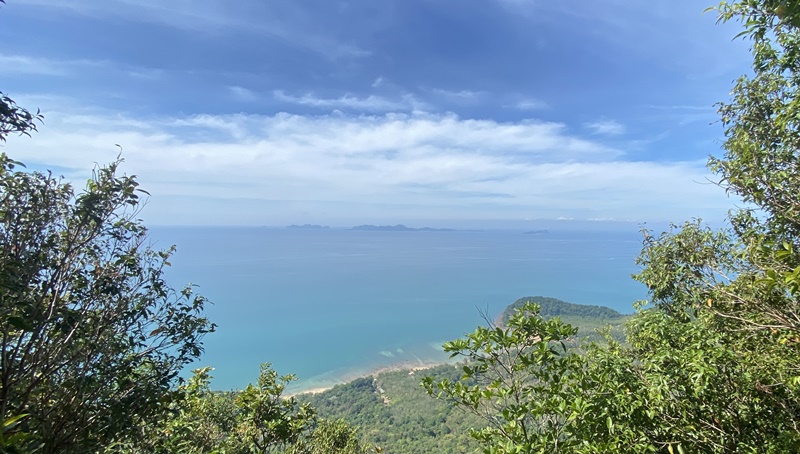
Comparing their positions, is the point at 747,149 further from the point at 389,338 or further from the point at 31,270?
the point at 389,338

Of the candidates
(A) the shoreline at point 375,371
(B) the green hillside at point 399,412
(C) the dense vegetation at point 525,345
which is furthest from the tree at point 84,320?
(A) the shoreline at point 375,371

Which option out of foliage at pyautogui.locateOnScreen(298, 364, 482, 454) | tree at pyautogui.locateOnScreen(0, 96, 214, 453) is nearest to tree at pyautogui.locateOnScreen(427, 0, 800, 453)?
tree at pyautogui.locateOnScreen(0, 96, 214, 453)

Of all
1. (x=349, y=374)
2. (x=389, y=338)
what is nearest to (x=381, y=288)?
(x=389, y=338)

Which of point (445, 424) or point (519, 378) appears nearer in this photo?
point (519, 378)

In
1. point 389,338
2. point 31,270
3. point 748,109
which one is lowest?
point 389,338

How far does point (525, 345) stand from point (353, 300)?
5947 centimetres

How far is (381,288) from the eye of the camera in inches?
2726

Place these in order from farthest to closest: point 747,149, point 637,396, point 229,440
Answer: point 229,440
point 747,149
point 637,396

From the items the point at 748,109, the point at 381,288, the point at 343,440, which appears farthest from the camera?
the point at 381,288

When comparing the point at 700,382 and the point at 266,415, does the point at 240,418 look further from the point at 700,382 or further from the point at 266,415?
the point at 700,382

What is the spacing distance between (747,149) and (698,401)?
5.58 feet

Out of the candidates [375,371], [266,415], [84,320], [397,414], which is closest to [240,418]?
[266,415]

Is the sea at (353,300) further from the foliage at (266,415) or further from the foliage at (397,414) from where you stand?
the foliage at (266,415)

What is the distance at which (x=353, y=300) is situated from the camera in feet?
196
